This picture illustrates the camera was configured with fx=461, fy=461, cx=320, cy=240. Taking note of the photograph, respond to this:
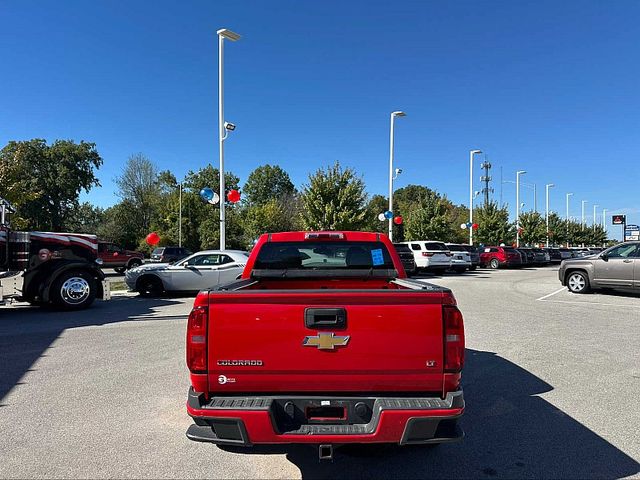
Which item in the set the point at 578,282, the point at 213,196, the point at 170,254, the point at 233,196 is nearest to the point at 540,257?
the point at 578,282

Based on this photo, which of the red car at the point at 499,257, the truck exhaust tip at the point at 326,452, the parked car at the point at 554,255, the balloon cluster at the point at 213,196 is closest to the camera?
the truck exhaust tip at the point at 326,452

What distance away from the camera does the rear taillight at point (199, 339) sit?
9.80 ft

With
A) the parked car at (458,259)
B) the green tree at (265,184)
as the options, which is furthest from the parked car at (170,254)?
the green tree at (265,184)

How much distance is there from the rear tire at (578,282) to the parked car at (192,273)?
1111cm

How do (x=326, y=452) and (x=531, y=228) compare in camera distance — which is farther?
(x=531, y=228)

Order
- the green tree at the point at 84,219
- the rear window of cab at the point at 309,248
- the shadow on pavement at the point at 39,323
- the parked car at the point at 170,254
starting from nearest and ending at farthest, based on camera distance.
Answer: the rear window of cab at the point at 309,248, the shadow on pavement at the point at 39,323, the parked car at the point at 170,254, the green tree at the point at 84,219

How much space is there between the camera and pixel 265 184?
316ft

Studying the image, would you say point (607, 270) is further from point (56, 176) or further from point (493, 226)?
point (56, 176)

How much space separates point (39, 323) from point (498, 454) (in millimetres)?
9385

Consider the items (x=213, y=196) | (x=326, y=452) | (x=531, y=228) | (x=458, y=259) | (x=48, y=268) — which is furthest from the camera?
(x=531, y=228)

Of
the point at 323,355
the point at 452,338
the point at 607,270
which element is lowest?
the point at 607,270

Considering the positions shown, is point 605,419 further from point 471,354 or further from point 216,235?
point 216,235

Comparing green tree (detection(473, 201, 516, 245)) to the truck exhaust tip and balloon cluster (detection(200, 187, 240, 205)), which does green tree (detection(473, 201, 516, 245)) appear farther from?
the truck exhaust tip

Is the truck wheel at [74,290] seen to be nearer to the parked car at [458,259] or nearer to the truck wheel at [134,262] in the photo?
the truck wheel at [134,262]
